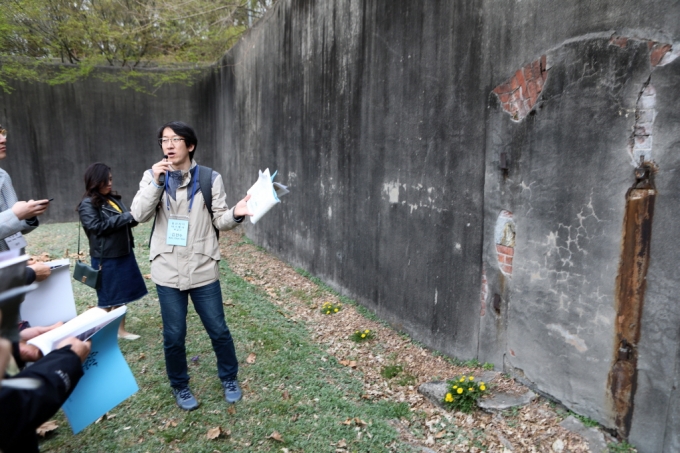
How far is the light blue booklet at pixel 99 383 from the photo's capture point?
245 cm

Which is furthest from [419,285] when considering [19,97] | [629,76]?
[19,97]

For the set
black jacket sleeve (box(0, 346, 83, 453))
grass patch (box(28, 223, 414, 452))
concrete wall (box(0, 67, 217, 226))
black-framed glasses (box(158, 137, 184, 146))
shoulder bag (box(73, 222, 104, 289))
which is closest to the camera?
black jacket sleeve (box(0, 346, 83, 453))

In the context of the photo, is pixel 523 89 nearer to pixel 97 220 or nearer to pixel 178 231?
pixel 178 231

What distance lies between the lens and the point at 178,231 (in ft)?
10.7

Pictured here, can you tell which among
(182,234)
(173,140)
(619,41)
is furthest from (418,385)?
(619,41)

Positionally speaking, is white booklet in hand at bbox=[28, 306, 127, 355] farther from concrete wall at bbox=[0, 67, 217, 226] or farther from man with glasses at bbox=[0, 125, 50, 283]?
concrete wall at bbox=[0, 67, 217, 226]

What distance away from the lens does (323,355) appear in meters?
4.35

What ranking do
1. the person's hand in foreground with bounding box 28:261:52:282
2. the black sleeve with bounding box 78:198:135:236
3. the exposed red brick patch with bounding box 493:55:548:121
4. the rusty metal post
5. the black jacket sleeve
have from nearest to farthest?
the black jacket sleeve
the rusty metal post
the person's hand in foreground with bounding box 28:261:52:282
the exposed red brick patch with bounding box 493:55:548:121
the black sleeve with bounding box 78:198:135:236

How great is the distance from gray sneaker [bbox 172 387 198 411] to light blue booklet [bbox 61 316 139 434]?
2.77 feet

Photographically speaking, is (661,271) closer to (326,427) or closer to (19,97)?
(326,427)

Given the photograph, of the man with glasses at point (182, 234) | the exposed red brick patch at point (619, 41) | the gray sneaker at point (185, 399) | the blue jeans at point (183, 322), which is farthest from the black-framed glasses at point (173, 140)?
the exposed red brick patch at point (619, 41)

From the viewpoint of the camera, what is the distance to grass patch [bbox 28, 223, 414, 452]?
3045 millimetres

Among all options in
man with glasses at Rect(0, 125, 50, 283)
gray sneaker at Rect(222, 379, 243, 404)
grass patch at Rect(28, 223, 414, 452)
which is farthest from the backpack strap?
grass patch at Rect(28, 223, 414, 452)

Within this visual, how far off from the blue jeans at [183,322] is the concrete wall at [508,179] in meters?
1.95
